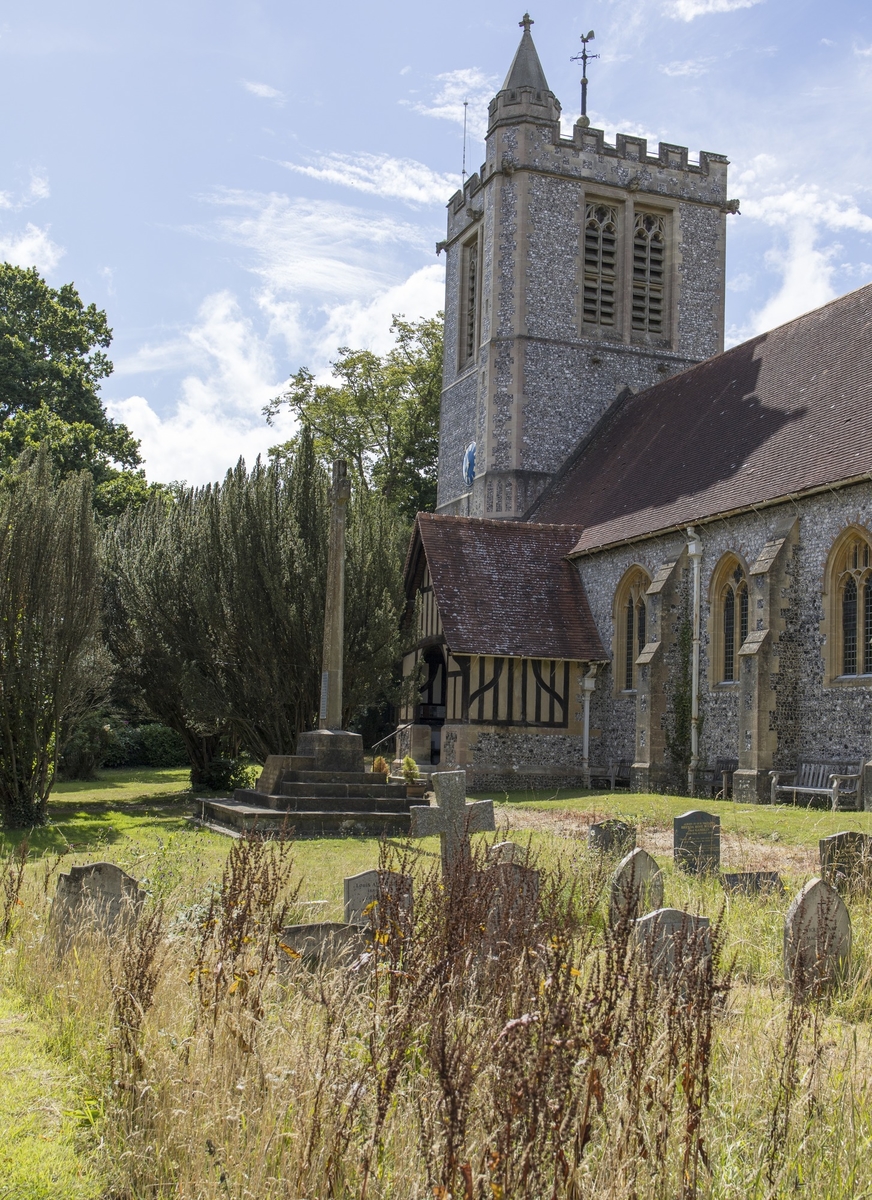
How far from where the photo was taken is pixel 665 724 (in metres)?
20.4

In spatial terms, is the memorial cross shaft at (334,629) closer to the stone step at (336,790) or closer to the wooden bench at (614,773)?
the stone step at (336,790)

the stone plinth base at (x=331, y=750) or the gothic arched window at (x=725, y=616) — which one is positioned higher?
the gothic arched window at (x=725, y=616)

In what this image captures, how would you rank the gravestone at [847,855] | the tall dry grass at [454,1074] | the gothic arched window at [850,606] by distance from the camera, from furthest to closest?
1. the gothic arched window at [850,606]
2. the gravestone at [847,855]
3. the tall dry grass at [454,1074]

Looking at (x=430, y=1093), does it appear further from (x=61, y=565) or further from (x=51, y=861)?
(x=61, y=565)

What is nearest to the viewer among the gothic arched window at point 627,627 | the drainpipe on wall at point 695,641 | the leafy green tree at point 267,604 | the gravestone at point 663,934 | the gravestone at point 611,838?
the gravestone at point 663,934

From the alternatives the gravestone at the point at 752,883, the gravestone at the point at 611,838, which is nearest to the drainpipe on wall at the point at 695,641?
the gravestone at the point at 611,838

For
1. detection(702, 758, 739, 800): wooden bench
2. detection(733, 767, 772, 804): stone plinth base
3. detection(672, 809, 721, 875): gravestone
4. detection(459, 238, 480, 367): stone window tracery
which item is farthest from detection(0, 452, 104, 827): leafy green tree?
detection(459, 238, 480, 367): stone window tracery

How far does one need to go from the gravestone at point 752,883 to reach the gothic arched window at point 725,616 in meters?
11.5

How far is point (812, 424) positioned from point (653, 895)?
45.4 feet

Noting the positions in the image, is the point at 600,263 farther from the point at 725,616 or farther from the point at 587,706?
the point at 725,616

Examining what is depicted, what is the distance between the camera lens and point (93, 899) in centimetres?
617

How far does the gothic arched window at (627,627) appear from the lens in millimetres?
22266

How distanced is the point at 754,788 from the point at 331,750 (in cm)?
682

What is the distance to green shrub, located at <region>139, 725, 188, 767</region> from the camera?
1168 inches
